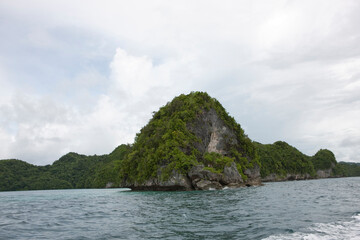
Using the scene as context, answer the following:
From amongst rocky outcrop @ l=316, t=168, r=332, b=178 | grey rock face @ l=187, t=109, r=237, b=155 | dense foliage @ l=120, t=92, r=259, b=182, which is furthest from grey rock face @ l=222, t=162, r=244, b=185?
rocky outcrop @ l=316, t=168, r=332, b=178

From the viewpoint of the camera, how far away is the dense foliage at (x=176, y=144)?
185 feet

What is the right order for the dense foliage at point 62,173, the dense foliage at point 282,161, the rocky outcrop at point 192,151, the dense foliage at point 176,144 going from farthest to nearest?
the dense foliage at point 282,161 → the dense foliage at point 62,173 → the dense foliage at point 176,144 → the rocky outcrop at point 192,151

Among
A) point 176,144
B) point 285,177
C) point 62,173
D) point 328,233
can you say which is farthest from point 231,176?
point 62,173

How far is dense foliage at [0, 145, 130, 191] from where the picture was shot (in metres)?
93.9

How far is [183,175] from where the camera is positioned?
51.6 metres

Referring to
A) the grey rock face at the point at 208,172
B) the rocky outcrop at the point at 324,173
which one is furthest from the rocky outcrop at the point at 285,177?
the grey rock face at the point at 208,172

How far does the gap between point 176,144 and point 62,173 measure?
79.3 meters

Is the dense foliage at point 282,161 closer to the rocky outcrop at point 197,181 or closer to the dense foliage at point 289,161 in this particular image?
the dense foliage at point 289,161

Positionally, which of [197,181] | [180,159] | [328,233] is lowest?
[328,233]

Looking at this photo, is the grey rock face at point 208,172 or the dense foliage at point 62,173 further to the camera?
the dense foliage at point 62,173

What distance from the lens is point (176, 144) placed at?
57.8m

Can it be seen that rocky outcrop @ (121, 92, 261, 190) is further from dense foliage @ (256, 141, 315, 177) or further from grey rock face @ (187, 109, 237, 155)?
dense foliage @ (256, 141, 315, 177)

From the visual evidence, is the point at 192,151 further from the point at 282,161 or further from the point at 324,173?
the point at 324,173

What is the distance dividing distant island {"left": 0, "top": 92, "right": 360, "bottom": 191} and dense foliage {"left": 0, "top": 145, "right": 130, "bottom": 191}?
30cm
